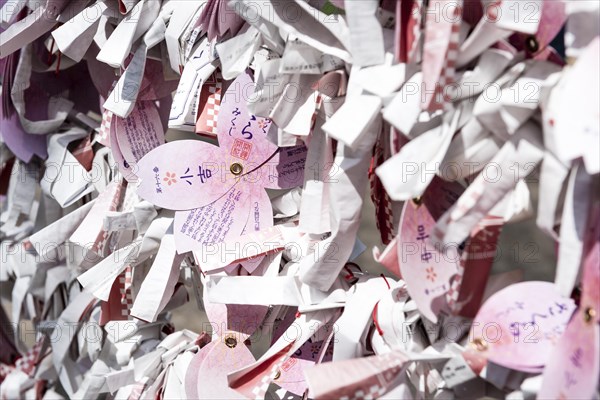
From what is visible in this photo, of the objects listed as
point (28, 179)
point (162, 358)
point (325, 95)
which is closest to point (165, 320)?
point (162, 358)

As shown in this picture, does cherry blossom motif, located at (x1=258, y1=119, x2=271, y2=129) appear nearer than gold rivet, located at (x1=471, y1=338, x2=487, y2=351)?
No

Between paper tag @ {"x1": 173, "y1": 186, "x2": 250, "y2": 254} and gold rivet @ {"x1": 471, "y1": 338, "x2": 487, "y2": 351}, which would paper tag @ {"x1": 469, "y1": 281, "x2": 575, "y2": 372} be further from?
paper tag @ {"x1": 173, "y1": 186, "x2": 250, "y2": 254}

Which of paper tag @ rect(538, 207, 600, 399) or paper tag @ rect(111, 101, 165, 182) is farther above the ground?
paper tag @ rect(111, 101, 165, 182)

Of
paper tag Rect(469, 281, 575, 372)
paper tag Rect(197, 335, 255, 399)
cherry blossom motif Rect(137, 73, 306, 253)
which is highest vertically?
cherry blossom motif Rect(137, 73, 306, 253)

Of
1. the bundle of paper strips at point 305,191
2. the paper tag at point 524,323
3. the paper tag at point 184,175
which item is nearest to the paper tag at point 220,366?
the bundle of paper strips at point 305,191

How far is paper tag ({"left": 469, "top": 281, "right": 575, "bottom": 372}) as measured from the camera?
0.41m

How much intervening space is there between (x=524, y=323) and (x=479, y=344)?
28 millimetres

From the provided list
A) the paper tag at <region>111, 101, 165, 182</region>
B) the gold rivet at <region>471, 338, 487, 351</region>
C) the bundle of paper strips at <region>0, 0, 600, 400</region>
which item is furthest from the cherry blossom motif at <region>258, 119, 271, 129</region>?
the gold rivet at <region>471, 338, 487, 351</region>

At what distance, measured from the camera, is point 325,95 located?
0.49m

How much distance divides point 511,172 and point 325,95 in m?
0.14

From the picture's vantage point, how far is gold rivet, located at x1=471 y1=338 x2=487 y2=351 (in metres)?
0.42

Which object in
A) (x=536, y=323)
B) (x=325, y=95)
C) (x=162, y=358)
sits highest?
(x=325, y=95)

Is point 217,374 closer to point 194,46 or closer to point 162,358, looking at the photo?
point 162,358

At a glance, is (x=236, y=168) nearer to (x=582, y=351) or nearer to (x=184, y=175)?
(x=184, y=175)
